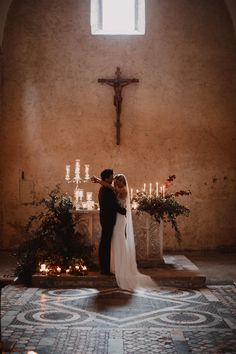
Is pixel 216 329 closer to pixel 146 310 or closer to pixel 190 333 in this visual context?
pixel 190 333

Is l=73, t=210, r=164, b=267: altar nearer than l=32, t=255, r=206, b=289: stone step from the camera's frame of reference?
No

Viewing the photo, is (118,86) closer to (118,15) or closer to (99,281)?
(118,15)

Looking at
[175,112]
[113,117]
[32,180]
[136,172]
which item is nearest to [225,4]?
[175,112]

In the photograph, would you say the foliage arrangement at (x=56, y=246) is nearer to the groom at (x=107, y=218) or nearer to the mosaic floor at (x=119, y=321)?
the groom at (x=107, y=218)

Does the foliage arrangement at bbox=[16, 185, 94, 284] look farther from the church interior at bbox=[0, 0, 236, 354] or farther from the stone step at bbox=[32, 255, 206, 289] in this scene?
the church interior at bbox=[0, 0, 236, 354]

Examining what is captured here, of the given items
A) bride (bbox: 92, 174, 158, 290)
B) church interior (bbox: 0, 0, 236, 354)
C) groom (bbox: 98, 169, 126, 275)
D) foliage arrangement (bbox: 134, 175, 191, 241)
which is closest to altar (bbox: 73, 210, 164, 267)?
foliage arrangement (bbox: 134, 175, 191, 241)

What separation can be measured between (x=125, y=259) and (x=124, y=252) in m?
0.12

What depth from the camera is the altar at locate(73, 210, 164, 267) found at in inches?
392

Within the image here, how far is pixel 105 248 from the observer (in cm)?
901

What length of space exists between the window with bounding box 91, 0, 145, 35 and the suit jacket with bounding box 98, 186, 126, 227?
614 cm

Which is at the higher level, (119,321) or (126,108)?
(126,108)

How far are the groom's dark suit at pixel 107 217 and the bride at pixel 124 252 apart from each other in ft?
0.26

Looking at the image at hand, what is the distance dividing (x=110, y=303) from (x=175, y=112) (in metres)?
7.14

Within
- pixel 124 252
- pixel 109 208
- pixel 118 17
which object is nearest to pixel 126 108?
pixel 118 17
